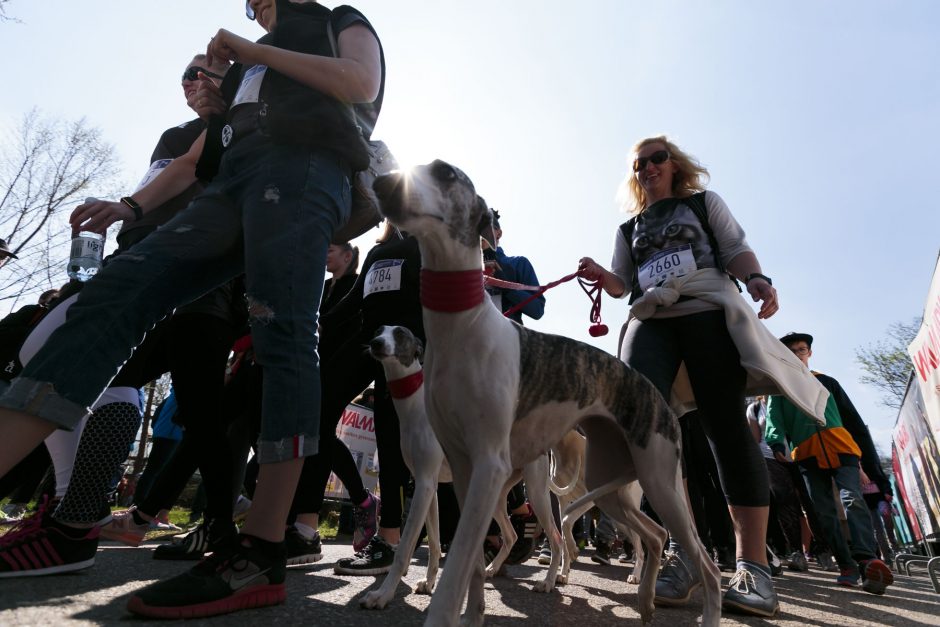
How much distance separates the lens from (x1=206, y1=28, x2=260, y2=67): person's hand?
2.03m

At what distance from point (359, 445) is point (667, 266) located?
24.9ft

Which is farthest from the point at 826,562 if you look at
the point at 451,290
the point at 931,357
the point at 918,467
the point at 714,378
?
the point at 451,290

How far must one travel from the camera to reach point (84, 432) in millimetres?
2768

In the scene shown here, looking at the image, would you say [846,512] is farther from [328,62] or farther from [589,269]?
[328,62]

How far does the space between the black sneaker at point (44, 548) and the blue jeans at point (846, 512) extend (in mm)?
5345

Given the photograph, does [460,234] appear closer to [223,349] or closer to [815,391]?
[223,349]

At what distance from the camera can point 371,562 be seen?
318cm

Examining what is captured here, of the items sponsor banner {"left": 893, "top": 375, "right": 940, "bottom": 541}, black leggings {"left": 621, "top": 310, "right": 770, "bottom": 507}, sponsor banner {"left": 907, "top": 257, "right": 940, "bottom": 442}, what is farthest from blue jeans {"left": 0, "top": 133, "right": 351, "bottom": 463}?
sponsor banner {"left": 893, "top": 375, "right": 940, "bottom": 541}

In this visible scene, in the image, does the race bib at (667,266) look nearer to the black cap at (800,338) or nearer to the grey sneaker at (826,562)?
the black cap at (800,338)

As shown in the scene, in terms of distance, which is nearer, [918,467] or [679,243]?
[679,243]

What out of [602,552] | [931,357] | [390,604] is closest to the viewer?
[390,604]

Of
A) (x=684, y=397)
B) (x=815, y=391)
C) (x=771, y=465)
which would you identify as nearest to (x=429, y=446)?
(x=684, y=397)

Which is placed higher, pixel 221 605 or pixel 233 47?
pixel 233 47

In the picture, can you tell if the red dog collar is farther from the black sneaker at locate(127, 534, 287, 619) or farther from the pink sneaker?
the pink sneaker
